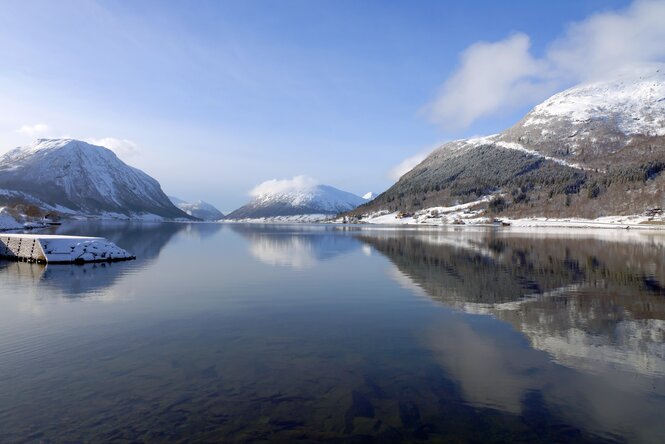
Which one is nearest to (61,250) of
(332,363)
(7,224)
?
(332,363)

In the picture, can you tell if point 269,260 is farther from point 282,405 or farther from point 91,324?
point 282,405

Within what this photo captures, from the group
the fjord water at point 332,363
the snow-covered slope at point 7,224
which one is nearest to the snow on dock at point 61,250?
the fjord water at point 332,363

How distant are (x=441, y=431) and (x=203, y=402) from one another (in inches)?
317

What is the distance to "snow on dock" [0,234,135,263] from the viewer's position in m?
57.8

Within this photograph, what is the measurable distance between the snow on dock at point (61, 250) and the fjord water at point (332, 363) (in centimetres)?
1932

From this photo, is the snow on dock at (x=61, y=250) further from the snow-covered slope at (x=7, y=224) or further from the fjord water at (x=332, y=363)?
the snow-covered slope at (x=7, y=224)

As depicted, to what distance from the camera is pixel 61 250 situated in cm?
5831

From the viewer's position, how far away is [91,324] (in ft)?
82.0

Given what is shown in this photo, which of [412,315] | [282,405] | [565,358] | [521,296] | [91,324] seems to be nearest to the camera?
[282,405]

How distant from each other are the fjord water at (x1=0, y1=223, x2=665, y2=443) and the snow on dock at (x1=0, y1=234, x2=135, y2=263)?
1932 cm

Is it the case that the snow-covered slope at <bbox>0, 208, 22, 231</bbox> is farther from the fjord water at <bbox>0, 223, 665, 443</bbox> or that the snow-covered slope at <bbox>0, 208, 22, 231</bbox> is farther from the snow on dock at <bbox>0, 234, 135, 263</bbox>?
the fjord water at <bbox>0, 223, 665, 443</bbox>

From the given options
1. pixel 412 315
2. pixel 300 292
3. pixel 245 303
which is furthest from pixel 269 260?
pixel 412 315

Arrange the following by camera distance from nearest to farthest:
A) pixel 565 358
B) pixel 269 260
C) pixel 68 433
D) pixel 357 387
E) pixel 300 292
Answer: pixel 68 433 → pixel 357 387 → pixel 565 358 → pixel 300 292 → pixel 269 260

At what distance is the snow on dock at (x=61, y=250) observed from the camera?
57.8 metres
